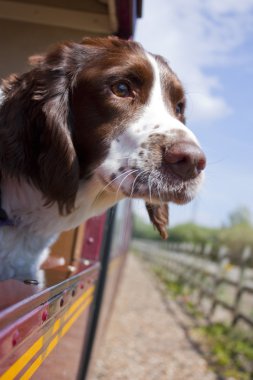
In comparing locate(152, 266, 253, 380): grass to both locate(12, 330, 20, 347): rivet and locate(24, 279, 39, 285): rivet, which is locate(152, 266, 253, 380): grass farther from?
locate(12, 330, 20, 347): rivet

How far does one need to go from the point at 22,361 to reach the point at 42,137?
3.58 ft

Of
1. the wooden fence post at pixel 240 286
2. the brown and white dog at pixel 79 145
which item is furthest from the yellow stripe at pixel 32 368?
the wooden fence post at pixel 240 286

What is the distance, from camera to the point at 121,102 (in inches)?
87.5

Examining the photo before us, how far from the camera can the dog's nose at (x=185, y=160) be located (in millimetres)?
1991

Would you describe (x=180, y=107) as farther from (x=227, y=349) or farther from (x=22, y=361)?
(x=227, y=349)

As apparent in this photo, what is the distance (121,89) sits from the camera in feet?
7.38

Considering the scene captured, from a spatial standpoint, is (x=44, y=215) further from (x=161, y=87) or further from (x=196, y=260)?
(x=196, y=260)

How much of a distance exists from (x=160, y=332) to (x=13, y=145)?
803 cm

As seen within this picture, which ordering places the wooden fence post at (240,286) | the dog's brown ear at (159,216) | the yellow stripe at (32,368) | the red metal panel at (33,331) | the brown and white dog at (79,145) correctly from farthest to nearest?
the wooden fence post at (240,286)
the dog's brown ear at (159,216)
the brown and white dog at (79,145)
the yellow stripe at (32,368)
the red metal panel at (33,331)

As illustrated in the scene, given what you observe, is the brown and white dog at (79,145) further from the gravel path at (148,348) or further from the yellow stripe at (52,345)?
the gravel path at (148,348)

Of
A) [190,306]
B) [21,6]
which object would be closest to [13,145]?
[21,6]

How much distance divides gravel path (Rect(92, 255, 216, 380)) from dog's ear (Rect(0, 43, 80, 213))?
4.63 meters

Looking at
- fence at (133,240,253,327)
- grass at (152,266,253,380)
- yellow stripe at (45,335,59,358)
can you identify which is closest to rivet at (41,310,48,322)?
yellow stripe at (45,335,59,358)

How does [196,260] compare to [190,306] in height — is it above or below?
above
